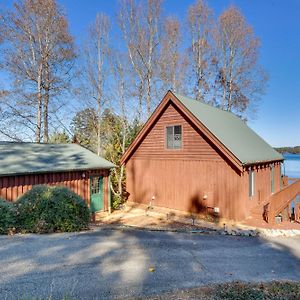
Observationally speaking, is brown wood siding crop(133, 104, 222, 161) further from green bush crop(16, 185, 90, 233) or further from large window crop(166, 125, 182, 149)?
green bush crop(16, 185, 90, 233)

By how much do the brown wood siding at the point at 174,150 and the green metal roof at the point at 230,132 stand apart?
747 millimetres

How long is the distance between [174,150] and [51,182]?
7045 millimetres

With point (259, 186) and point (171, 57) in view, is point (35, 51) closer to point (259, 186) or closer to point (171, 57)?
point (171, 57)

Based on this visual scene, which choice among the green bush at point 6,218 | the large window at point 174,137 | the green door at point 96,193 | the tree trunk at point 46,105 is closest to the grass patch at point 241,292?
the green bush at point 6,218

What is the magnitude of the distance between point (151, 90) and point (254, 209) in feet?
50.3

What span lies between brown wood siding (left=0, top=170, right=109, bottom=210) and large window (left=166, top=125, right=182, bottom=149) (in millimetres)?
4239

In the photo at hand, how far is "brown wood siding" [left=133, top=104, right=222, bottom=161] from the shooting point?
48.5ft

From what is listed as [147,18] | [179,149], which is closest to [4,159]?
[179,149]

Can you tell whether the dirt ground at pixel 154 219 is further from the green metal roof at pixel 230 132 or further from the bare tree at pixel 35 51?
the bare tree at pixel 35 51

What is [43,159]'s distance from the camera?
48.0 feet

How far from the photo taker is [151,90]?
84.5 ft

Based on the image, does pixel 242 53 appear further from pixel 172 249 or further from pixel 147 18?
pixel 172 249

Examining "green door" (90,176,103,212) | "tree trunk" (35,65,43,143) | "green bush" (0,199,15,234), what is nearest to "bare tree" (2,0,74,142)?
"tree trunk" (35,65,43,143)

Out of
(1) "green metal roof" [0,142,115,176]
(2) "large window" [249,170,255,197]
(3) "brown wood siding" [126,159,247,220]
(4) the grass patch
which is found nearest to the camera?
(4) the grass patch
